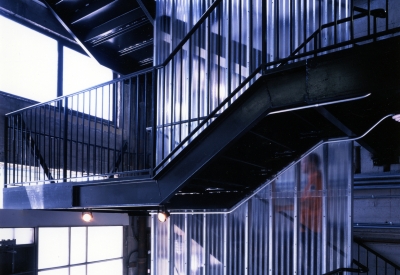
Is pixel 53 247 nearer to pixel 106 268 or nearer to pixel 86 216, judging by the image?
pixel 106 268

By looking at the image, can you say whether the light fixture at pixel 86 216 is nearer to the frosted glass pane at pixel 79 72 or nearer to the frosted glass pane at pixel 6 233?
the frosted glass pane at pixel 6 233

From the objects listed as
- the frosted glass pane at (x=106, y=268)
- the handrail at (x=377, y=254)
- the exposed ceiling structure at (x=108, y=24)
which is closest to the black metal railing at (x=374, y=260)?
the handrail at (x=377, y=254)

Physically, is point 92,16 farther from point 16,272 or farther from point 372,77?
point 372,77

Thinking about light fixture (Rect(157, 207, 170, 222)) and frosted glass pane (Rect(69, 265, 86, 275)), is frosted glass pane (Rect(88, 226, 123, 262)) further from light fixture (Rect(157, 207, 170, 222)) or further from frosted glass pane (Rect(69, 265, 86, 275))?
light fixture (Rect(157, 207, 170, 222))

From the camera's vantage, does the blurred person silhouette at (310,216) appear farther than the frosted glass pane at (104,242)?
No

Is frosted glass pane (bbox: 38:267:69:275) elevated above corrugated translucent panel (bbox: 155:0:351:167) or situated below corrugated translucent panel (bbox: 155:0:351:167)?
below

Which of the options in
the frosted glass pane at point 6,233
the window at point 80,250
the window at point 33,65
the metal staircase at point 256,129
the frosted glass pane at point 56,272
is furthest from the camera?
Result: the window at point 80,250

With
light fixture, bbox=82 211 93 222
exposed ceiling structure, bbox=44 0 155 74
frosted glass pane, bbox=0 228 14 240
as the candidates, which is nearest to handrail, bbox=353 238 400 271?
light fixture, bbox=82 211 93 222

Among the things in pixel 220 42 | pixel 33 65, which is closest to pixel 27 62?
pixel 33 65

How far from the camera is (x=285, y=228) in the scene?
5.93 m

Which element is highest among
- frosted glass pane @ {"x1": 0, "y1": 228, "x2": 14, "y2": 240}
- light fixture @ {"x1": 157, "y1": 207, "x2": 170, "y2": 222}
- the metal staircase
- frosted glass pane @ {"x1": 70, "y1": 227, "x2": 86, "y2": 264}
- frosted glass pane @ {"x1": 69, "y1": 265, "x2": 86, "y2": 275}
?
the metal staircase

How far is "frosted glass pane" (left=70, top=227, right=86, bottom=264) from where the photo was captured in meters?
9.35

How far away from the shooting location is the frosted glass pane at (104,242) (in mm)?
9883

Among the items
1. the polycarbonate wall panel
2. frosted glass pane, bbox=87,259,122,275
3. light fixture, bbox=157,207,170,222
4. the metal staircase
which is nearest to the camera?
the metal staircase
